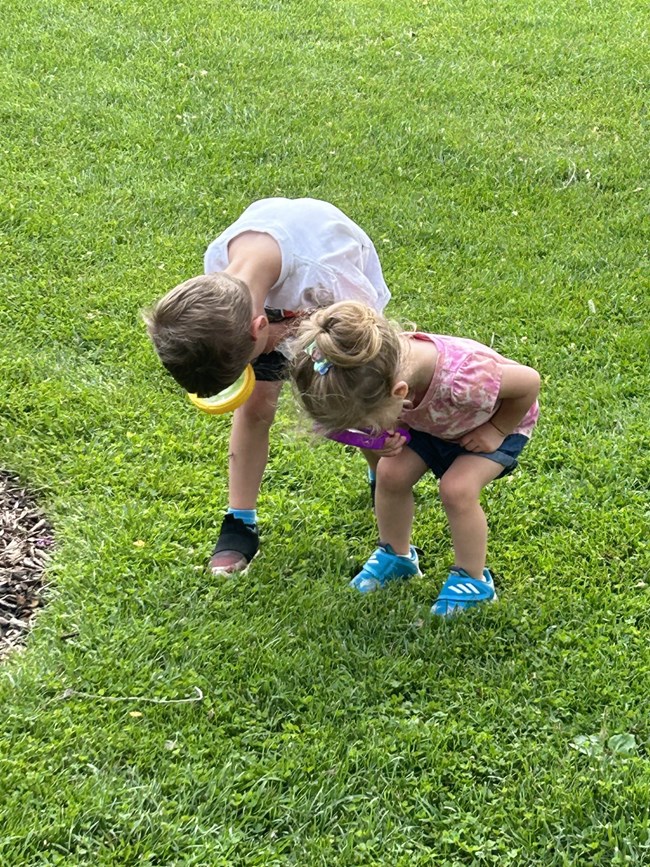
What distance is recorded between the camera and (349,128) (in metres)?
6.61

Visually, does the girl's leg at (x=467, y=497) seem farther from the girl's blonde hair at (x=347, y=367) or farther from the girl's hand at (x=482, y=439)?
the girl's blonde hair at (x=347, y=367)

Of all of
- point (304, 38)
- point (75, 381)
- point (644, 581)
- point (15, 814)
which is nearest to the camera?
point (15, 814)

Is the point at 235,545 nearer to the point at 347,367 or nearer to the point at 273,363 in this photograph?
the point at 273,363

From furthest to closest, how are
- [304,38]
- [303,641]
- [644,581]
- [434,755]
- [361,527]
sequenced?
1. [304,38]
2. [361,527]
3. [644,581]
4. [303,641]
5. [434,755]

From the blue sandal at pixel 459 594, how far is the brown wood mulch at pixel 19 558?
1.31 meters

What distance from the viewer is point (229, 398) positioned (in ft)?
9.45

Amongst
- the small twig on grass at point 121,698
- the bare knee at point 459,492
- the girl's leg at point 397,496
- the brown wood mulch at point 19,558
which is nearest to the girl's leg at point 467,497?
the bare knee at point 459,492

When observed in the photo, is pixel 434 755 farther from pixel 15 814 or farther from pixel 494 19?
pixel 494 19

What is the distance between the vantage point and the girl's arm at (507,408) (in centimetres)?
287

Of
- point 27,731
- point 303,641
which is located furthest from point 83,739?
point 303,641

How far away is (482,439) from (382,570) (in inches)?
24.1

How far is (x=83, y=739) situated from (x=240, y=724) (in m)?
0.43

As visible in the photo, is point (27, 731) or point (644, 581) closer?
point (27, 731)

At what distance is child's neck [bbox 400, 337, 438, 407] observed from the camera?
2.77m
